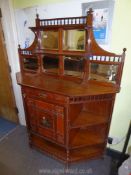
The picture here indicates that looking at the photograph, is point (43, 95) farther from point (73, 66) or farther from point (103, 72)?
point (103, 72)

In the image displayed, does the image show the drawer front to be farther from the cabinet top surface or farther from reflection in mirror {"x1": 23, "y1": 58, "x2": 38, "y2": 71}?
reflection in mirror {"x1": 23, "y1": 58, "x2": 38, "y2": 71}

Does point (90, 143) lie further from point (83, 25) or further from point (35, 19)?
point (35, 19)

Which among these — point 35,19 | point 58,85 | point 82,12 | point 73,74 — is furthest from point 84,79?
point 35,19

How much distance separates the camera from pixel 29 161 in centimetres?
181

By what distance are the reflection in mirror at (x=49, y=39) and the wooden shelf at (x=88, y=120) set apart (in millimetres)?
822

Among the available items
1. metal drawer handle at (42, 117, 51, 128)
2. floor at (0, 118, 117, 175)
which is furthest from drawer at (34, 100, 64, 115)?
floor at (0, 118, 117, 175)

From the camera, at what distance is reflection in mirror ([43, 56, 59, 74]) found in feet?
5.21

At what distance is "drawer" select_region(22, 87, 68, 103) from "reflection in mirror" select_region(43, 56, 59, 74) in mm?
330

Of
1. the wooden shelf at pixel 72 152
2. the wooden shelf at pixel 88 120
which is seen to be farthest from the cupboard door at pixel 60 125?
the wooden shelf at pixel 72 152

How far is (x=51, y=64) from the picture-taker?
163 cm

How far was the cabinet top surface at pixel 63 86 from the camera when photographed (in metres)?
1.28

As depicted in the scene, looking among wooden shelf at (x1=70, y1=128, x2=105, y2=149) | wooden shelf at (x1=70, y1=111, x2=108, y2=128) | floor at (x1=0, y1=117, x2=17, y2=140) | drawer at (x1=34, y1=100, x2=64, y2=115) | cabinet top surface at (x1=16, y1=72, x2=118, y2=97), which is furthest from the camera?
floor at (x1=0, y1=117, x2=17, y2=140)

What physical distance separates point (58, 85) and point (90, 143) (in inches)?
30.9

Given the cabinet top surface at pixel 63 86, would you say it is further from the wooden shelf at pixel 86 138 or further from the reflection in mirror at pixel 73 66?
the wooden shelf at pixel 86 138
